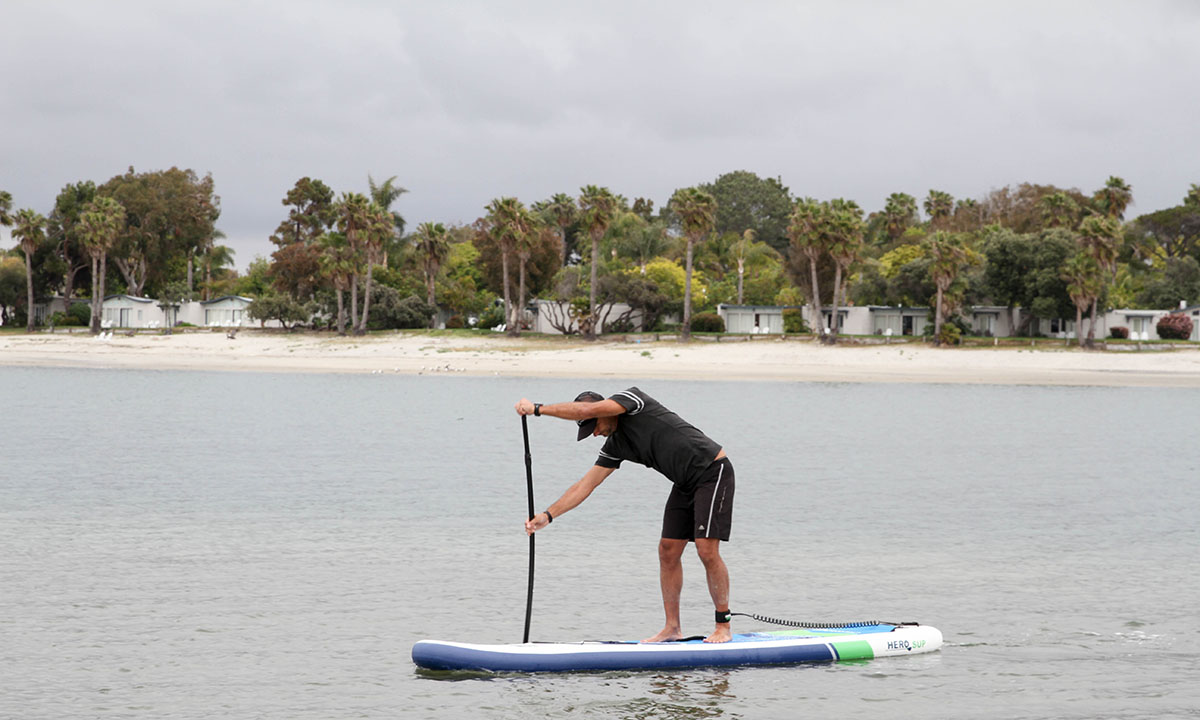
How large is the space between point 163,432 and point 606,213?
51205 millimetres

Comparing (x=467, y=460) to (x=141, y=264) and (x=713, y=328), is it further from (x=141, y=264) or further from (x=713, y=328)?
(x=141, y=264)

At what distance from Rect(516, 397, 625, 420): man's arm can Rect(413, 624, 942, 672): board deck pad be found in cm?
207

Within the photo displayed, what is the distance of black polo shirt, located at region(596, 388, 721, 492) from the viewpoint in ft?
27.6

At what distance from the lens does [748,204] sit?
15225cm

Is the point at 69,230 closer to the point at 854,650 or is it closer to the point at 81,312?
the point at 81,312

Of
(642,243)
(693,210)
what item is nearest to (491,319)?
(642,243)

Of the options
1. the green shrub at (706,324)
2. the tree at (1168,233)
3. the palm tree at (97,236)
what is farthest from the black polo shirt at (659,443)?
the tree at (1168,233)

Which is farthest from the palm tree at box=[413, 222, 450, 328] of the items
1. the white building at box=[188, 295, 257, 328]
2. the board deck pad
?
the board deck pad

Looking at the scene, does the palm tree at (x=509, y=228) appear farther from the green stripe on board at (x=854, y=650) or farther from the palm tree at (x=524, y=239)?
the green stripe on board at (x=854, y=650)

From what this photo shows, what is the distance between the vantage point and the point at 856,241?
7338cm

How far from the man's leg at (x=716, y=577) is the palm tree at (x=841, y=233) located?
63.4m

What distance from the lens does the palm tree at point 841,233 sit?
237 feet

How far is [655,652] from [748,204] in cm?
14604

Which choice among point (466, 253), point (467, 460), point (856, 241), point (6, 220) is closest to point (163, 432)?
point (467, 460)
